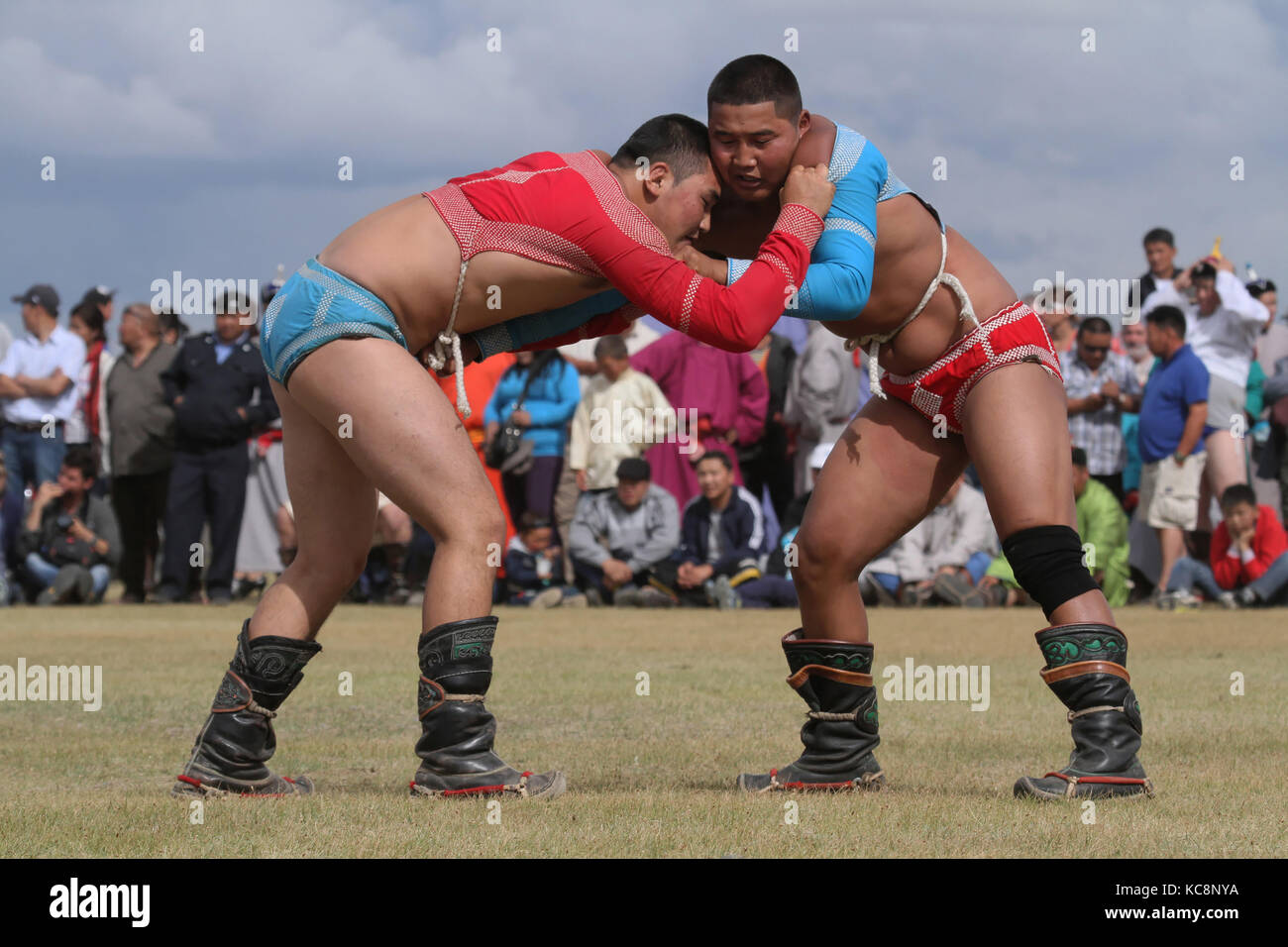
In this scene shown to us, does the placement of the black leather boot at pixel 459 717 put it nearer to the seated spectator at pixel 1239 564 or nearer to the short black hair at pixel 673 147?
the short black hair at pixel 673 147

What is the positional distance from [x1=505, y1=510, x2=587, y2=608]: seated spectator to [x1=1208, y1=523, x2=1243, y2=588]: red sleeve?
5.03 meters

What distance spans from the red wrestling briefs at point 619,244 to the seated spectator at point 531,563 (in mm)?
9311

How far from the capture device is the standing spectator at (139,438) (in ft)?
46.3

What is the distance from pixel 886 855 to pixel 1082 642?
1.16 metres

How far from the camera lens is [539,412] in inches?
538

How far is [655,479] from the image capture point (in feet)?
46.9

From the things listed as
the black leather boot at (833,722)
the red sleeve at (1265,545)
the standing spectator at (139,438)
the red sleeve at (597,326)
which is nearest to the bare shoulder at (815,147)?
the red sleeve at (597,326)

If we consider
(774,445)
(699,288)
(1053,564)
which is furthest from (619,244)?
(774,445)

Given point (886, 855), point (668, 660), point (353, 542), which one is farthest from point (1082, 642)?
point (668, 660)

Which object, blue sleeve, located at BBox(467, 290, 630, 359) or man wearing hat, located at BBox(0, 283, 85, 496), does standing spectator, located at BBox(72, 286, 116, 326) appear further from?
blue sleeve, located at BBox(467, 290, 630, 359)

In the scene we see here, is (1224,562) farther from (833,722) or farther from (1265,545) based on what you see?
(833,722)
